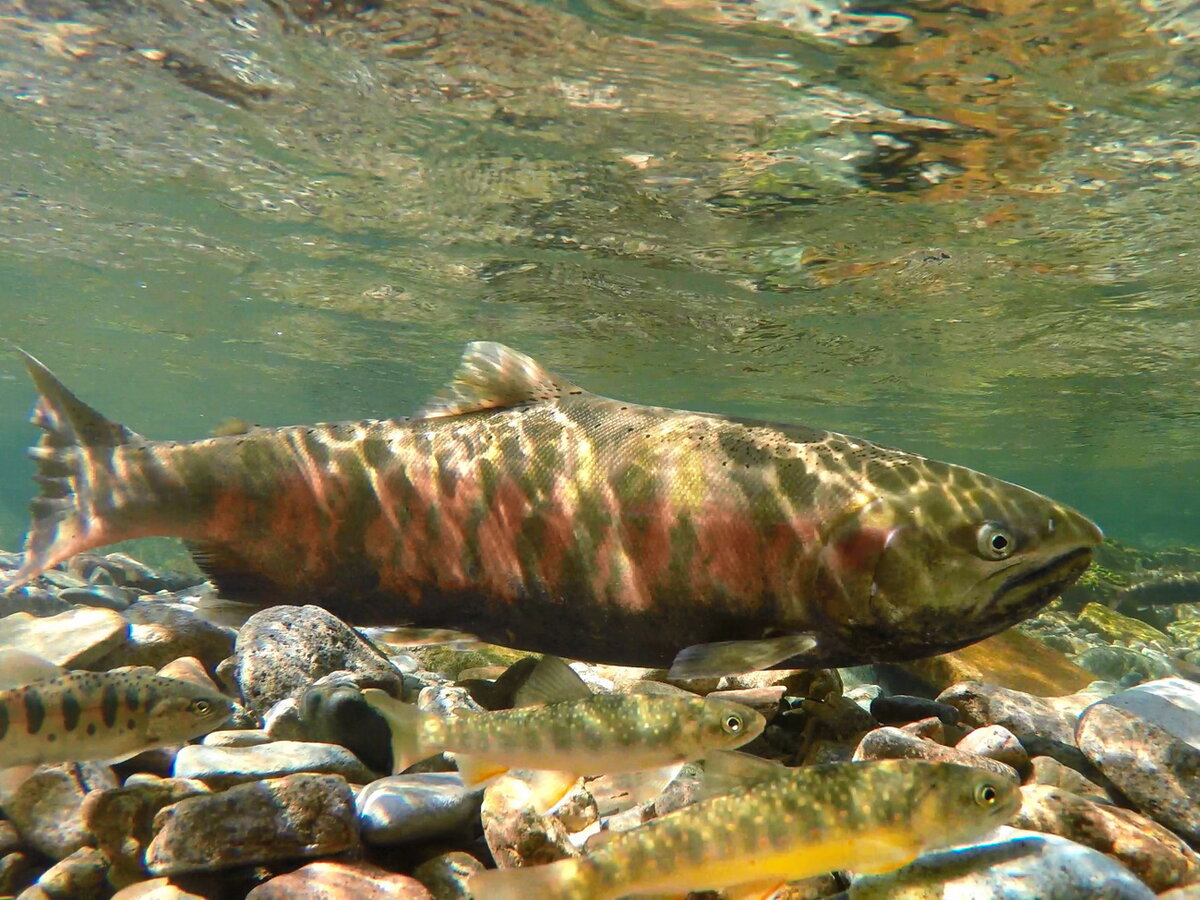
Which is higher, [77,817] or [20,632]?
[77,817]

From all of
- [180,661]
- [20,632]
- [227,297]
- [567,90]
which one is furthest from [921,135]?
[227,297]

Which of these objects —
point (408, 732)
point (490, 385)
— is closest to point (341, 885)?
point (408, 732)

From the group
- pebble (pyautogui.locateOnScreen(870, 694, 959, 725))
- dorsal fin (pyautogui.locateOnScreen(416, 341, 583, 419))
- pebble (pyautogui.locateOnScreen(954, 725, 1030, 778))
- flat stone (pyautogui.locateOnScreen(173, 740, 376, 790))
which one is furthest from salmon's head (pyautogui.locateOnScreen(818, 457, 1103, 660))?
flat stone (pyautogui.locateOnScreen(173, 740, 376, 790))

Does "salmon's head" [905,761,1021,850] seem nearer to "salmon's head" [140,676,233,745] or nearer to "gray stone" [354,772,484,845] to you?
"gray stone" [354,772,484,845]

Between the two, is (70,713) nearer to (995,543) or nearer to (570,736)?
(570,736)

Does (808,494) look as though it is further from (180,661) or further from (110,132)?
(110,132)

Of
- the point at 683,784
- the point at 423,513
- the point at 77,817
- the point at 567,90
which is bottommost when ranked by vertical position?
the point at 77,817
